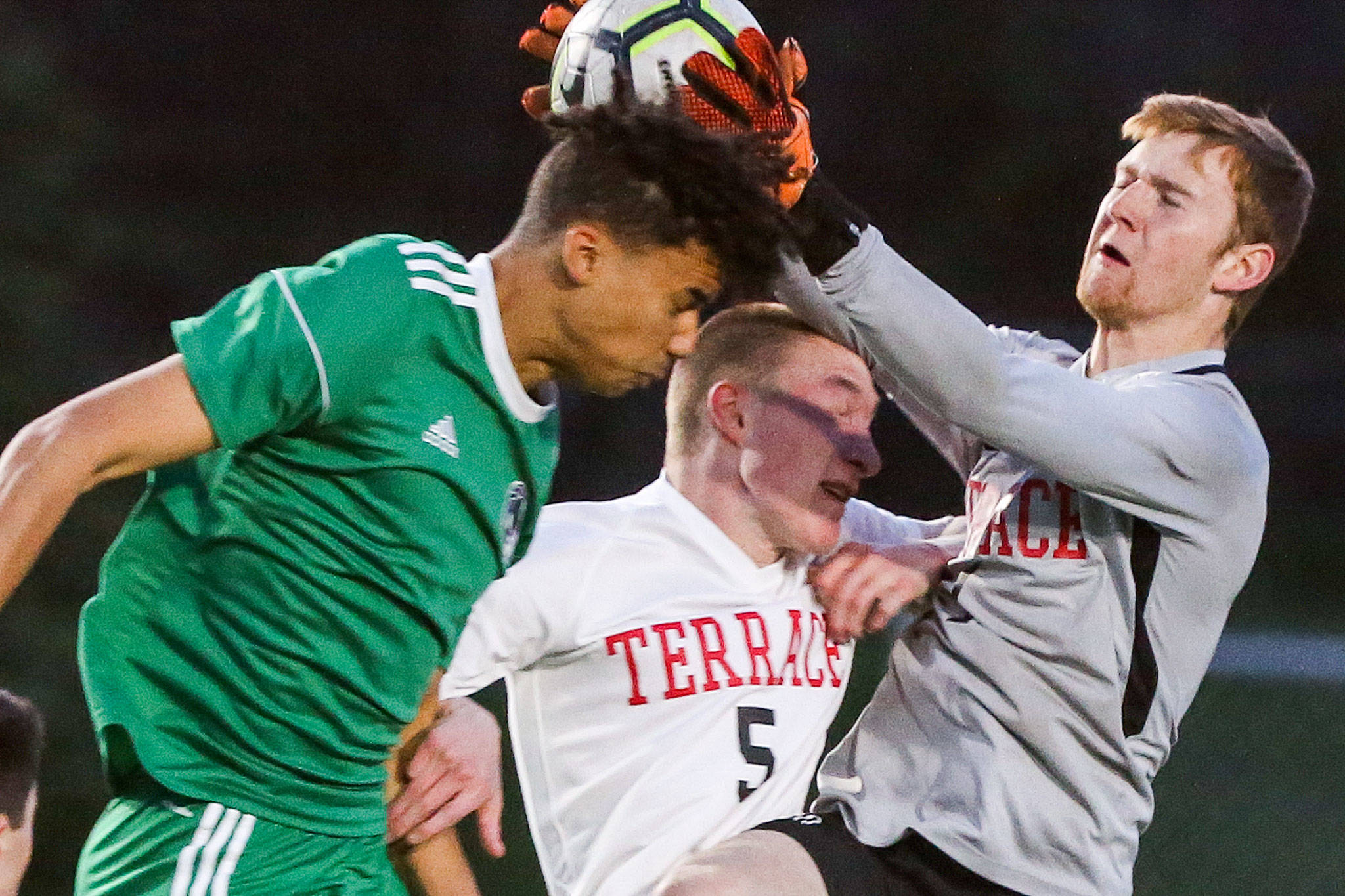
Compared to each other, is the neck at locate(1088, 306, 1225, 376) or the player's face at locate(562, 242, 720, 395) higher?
the player's face at locate(562, 242, 720, 395)

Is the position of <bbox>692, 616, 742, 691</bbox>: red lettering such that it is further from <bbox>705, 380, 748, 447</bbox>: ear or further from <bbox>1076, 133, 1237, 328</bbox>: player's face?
<bbox>1076, 133, 1237, 328</bbox>: player's face

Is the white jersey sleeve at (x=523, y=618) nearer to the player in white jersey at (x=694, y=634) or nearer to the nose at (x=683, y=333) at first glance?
the player in white jersey at (x=694, y=634)

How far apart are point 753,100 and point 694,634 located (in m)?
0.77

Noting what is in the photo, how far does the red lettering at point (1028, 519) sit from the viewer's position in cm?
222

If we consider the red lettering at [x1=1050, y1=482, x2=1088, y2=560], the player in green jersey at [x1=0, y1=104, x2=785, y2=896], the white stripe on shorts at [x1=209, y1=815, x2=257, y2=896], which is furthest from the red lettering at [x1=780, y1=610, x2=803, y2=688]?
the white stripe on shorts at [x1=209, y1=815, x2=257, y2=896]

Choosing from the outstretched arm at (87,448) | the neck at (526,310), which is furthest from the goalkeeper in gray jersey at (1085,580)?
the outstretched arm at (87,448)

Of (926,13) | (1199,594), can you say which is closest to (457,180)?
(926,13)

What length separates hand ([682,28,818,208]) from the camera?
1.93 m

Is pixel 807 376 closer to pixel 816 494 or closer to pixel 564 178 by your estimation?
pixel 816 494

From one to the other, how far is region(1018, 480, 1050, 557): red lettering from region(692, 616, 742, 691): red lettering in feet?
1.45

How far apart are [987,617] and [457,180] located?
14.0 ft

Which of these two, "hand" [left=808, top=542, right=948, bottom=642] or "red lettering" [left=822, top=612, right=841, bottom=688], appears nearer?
"hand" [left=808, top=542, right=948, bottom=642]

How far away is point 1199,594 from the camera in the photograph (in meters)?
2.26

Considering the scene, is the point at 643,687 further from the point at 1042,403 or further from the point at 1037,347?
the point at 1037,347
